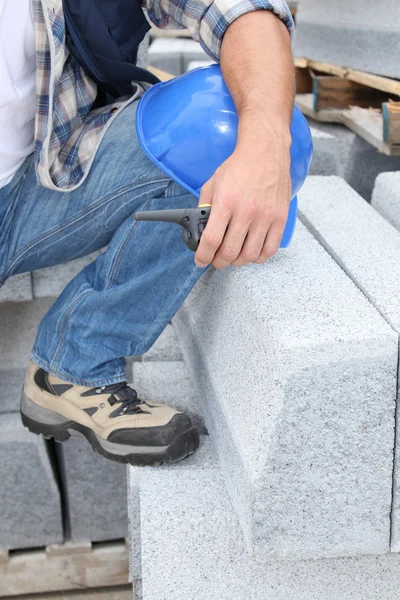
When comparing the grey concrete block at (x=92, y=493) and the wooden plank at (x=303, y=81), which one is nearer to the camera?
the grey concrete block at (x=92, y=493)

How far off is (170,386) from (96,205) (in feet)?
1.79

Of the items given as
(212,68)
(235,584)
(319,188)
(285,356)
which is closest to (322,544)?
(235,584)

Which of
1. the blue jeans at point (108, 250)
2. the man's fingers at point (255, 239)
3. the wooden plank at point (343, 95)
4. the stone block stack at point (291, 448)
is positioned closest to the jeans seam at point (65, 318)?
the blue jeans at point (108, 250)

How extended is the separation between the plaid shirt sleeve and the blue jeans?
209mm

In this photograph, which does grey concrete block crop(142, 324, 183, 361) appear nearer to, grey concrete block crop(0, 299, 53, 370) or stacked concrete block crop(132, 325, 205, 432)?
stacked concrete block crop(132, 325, 205, 432)

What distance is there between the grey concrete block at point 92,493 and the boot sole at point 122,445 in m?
0.50

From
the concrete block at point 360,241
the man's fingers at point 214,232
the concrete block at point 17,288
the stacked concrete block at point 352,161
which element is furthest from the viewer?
the stacked concrete block at point 352,161

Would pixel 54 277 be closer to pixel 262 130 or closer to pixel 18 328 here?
pixel 18 328

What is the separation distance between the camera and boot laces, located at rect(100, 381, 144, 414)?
1.64m

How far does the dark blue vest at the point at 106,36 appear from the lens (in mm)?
1485

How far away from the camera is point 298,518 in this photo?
4.12 feet

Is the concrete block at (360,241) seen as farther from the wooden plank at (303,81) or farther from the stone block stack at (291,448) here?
the wooden plank at (303,81)

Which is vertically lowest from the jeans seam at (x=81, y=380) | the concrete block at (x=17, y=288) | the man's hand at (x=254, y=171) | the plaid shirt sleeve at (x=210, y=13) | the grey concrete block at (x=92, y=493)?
the grey concrete block at (x=92, y=493)

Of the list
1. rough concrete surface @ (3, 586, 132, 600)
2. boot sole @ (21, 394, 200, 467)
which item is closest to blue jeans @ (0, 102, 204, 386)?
boot sole @ (21, 394, 200, 467)
